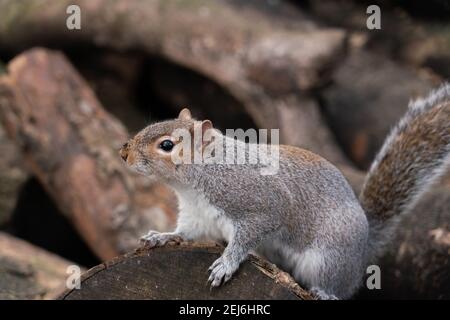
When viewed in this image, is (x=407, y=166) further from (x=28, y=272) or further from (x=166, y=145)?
(x=28, y=272)

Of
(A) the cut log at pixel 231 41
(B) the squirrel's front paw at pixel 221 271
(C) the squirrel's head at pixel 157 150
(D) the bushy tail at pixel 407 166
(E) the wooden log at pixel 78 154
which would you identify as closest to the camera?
(B) the squirrel's front paw at pixel 221 271

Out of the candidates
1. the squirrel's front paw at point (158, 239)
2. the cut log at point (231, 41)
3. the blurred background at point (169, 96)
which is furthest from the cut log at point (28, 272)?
the cut log at point (231, 41)

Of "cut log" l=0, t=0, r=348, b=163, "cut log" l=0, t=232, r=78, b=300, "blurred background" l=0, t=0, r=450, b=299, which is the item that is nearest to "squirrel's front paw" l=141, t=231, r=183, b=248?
"cut log" l=0, t=232, r=78, b=300

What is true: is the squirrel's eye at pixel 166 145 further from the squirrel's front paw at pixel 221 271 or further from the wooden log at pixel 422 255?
the wooden log at pixel 422 255

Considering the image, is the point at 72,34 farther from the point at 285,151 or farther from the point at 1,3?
the point at 285,151

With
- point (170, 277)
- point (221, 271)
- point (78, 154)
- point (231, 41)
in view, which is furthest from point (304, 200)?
point (231, 41)

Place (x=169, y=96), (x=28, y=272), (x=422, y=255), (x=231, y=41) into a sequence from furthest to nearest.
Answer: (x=169, y=96)
(x=231, y=41)
(x=28, y=272)
(x=422, y=255)

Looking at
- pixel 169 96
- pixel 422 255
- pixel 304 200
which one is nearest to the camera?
pixel 304 200
